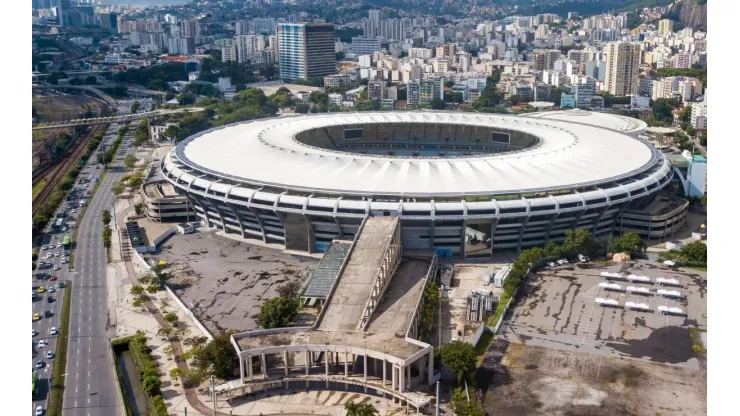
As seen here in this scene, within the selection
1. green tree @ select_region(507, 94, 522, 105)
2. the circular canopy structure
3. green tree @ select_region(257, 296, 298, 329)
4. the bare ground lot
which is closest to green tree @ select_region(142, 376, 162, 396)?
the bare ground lot

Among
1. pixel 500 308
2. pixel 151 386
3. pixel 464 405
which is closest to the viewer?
pixel 464 405

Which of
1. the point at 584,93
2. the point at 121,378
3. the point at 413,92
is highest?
the point at 413,92

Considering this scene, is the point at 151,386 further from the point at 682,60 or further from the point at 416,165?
the point at 682,60

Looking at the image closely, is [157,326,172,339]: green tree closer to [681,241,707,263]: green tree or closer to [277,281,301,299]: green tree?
[277,281,301,299]: green tree

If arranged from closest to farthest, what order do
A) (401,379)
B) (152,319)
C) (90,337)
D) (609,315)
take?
(401,379)
(90,337)
(609,315)
(152,319)

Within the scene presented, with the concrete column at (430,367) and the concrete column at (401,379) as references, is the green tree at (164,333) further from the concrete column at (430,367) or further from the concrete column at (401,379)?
the concrete column at (430,367)

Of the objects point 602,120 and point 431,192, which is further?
point 602,120

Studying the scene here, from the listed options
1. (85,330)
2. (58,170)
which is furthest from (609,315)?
(58,170)

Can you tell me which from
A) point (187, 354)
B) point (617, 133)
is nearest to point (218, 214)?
point (187, 354)

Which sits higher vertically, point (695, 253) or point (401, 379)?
point (695, 253)
